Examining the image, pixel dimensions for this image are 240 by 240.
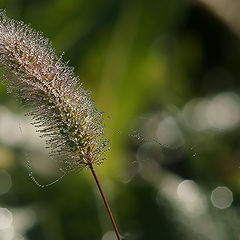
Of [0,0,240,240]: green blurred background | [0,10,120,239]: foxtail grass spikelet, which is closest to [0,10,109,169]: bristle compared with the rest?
[0,10,120,239]: foxtail grass spikelet

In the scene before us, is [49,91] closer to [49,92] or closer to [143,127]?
[49,92]

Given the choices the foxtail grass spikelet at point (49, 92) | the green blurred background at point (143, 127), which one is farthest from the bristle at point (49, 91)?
the green blurred background at point (143, 127)

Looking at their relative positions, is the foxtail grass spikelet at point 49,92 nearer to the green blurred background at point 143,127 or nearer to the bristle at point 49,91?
the bristle at point 49,91

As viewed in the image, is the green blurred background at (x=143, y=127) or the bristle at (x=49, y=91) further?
the green blurred background at (x=143, y=127)

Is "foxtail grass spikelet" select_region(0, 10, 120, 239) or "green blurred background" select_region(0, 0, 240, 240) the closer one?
"foxtail grass spikelet" select_region(0, 10, 120, 239)

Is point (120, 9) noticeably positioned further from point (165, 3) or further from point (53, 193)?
point (53, 193)

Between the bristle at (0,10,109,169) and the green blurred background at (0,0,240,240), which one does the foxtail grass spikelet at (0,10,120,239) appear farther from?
the green blurred background at (0,0,240,240)

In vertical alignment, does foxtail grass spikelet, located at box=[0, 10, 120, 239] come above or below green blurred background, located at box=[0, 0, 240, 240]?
below

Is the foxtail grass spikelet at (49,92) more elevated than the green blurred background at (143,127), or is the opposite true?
the green blurred background at (143,127)
